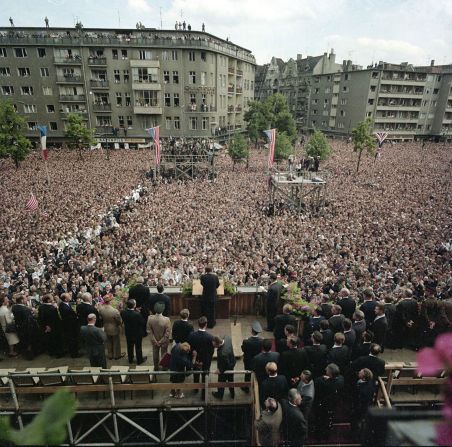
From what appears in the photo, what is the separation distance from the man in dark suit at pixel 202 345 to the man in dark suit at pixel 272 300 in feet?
8.86

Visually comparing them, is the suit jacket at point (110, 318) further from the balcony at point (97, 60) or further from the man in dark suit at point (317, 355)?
the balcony at point (97, 60)

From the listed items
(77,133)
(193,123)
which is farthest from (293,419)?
(193,123)

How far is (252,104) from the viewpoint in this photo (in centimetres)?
5441

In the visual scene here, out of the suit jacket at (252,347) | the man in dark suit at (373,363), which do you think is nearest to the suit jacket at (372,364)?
the man in dark suit at (373,363)

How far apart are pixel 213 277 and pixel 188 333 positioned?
6.54ft

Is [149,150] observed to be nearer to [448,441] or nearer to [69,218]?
[69,218]

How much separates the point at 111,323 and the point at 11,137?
134 ft

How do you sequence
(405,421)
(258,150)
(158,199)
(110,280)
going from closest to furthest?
(405,421) < (110,280) < (158,199) < (258,150)

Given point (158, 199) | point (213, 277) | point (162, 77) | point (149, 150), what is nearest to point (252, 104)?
point (162, 77)

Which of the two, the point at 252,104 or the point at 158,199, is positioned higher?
the point at 252,104

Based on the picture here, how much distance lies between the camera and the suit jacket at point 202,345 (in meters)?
6.84

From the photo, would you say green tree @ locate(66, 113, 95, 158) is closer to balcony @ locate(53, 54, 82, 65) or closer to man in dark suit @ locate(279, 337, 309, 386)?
balcony @ locate(53, 54, 82, 65)

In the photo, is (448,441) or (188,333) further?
(188,333)

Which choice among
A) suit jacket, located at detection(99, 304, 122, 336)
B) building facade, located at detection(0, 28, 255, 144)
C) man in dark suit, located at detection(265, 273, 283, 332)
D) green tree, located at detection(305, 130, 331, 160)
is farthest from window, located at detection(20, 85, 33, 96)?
man in dark suit, located at detection(265, 273, 283, 332)
